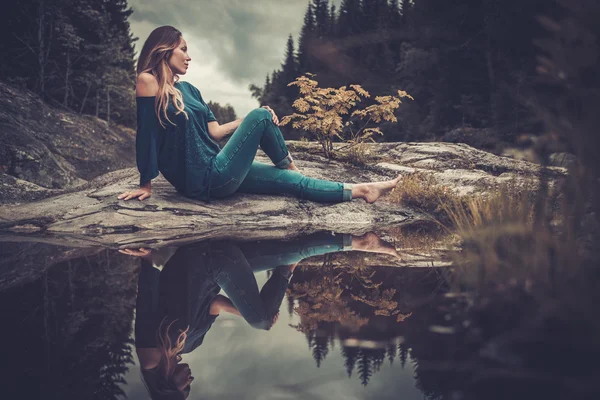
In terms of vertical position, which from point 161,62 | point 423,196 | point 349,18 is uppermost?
point 349,18

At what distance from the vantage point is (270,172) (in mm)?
4238

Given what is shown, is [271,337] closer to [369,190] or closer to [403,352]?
[403,352]

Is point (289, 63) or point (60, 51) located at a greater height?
point (289, 63)

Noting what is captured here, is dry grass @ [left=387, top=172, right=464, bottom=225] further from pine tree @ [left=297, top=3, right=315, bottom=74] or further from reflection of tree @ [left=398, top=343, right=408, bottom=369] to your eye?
pine tree @ [left=297, top=3, right=315, bottom=74]

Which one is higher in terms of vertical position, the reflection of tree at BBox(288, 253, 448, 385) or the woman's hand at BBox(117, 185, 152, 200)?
the woman's hand at BBox(117, 185, 152, 200)

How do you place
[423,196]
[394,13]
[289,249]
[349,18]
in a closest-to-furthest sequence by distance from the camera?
1. [289,249]
2. [423,196]
3. [394,13]
4. [349,18]

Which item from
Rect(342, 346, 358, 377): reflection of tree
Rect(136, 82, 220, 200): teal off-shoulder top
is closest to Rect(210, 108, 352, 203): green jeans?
Rect(136, 82, 220, 200): teal off-shoulder top

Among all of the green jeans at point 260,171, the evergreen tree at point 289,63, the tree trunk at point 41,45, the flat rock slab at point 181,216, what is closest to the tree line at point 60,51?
the tree trunk at point 41,45

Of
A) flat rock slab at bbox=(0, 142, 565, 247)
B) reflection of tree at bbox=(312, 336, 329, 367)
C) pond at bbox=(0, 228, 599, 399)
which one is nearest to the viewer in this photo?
pond at bbox=(0, 228, 599, 399)

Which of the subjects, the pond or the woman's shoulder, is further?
the woman's shoulder

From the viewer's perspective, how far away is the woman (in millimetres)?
3416

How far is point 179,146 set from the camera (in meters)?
3.63

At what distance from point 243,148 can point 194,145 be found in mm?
482

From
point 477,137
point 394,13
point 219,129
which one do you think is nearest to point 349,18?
point 394,13
